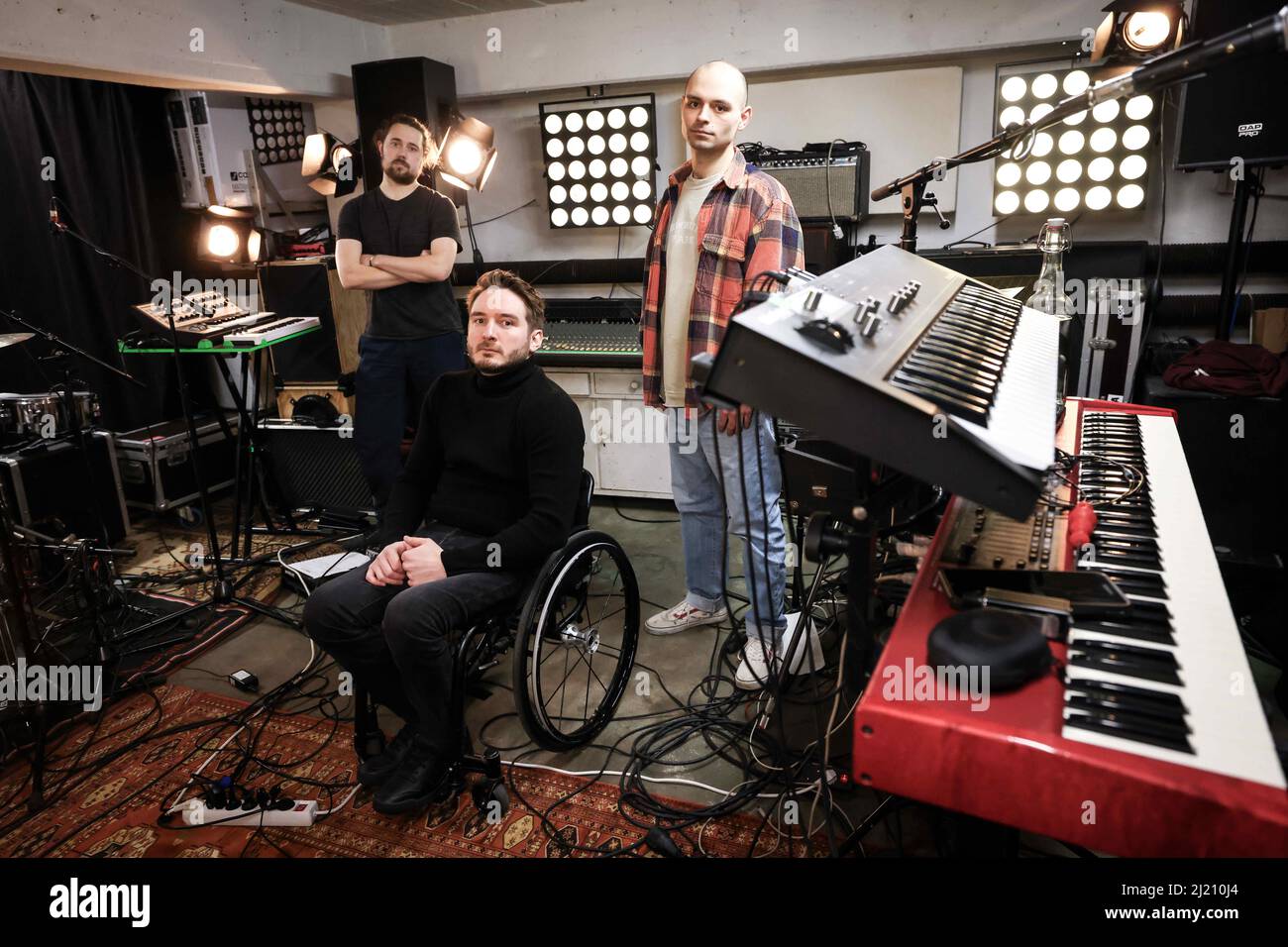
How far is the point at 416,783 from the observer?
78.3 inches

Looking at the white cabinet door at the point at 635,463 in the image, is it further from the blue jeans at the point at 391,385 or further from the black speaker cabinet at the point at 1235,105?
the black speaker cabinet at the point at 1235,105

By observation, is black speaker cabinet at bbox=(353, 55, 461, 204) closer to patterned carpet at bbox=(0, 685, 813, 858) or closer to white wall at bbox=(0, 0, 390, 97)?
white wall at bbox=(0, 0, 390, 97)

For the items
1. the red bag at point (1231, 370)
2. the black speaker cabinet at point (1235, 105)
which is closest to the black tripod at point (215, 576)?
the red bag at point (1231, 370)

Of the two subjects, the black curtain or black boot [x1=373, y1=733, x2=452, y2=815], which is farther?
the black curtain

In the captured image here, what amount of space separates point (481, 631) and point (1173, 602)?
1.44 m

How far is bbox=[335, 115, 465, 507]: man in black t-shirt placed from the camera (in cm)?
311

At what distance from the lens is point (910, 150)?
375 centimetres

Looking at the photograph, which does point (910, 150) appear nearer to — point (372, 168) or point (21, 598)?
point (372, 168)

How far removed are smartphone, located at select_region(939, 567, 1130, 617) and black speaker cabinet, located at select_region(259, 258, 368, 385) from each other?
12.4 feet

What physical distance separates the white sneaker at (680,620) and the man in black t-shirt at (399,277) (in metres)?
1.30

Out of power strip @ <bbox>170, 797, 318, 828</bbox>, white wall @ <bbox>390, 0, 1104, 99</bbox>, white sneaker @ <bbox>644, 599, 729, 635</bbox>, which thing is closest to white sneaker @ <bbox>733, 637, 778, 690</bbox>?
white sneaker @ <bbox>644, 599, 729, 635</bbox>

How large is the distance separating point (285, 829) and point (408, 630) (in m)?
0.65

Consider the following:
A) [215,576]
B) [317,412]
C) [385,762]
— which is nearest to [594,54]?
[317,412]

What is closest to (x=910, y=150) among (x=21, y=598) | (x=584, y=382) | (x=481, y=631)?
(x=584, y=382)
